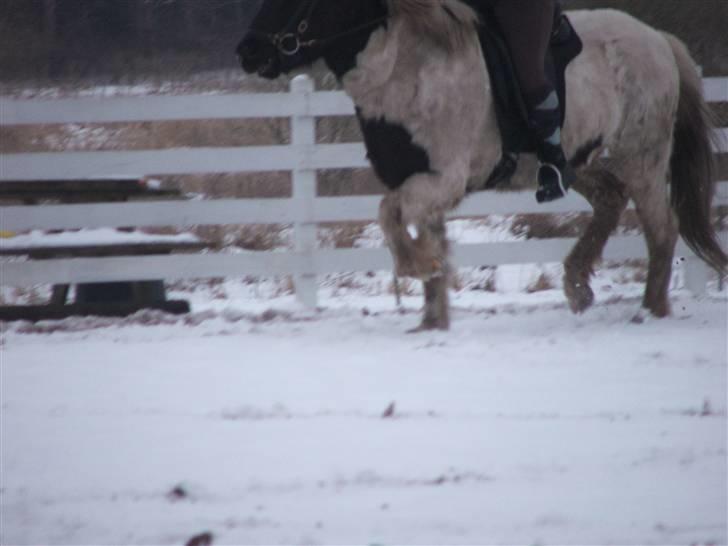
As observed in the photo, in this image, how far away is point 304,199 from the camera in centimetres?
709

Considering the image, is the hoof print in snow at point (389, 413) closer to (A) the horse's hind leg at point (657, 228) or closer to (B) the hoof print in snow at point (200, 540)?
(B) the hoof print in snow at point (200, 540)

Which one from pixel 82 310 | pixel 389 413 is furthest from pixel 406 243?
pixel 82 310

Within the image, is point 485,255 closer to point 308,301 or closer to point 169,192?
point 308,301

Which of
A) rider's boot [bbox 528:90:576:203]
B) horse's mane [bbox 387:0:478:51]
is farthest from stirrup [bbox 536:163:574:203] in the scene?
horse's mane [bbox 387:0:478:51]

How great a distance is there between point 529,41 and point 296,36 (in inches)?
42.9

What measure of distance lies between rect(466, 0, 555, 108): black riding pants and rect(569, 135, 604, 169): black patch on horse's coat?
29.0 inches

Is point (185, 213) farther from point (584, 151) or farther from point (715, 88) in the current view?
point (715, 88)

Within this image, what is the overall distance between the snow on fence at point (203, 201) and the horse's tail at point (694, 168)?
0.96 meters

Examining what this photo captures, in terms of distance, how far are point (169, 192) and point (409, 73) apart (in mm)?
2728

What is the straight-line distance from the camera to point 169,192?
733 cm

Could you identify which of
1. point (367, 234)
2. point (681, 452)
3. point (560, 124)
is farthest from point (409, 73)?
point (367, 234)

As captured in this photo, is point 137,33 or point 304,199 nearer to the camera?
point 304,199

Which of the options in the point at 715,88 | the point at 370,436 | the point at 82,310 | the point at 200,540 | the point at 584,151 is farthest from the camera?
the point at 715,88

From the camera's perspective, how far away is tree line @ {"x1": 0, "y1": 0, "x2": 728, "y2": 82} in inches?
319
